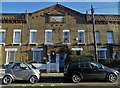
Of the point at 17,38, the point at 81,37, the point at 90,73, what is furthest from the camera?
the point at 81,37

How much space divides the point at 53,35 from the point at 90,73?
41.9ft

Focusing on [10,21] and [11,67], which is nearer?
[11,67]

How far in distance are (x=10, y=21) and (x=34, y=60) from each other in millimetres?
6423

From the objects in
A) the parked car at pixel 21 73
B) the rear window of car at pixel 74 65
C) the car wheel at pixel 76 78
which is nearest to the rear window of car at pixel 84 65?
the rear window of car at pixel 74 65

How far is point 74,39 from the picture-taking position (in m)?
25.4

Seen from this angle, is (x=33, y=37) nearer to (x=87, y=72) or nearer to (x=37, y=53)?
(x=37, y=53)

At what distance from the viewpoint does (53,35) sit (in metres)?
25.4

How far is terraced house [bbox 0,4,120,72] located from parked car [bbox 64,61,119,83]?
1077 centimetres

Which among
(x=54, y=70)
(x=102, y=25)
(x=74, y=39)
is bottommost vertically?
(x=54, y=70)

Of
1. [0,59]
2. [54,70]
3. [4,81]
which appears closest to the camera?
[4,81]

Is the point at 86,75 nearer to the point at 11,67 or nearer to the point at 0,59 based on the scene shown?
the point at 11,67

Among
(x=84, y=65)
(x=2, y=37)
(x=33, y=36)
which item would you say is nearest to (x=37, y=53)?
(x=33, y=36)

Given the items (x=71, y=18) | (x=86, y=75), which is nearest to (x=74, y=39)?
(x=71, y=18)

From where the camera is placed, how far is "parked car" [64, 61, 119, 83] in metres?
13.4
